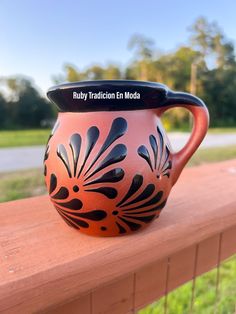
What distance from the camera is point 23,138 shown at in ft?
22.1

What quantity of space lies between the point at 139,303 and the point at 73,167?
0.25m

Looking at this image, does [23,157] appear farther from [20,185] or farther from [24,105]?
[24,105]

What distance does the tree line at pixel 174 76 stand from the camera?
20.5ft

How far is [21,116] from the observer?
25.5 ft

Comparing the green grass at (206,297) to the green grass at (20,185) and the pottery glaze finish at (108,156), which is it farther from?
the green grass at (20,185)

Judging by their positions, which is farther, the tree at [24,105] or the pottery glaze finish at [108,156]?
the tree at [24,105]

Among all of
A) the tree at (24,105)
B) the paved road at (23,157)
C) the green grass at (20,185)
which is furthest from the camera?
the tree at (24,105)

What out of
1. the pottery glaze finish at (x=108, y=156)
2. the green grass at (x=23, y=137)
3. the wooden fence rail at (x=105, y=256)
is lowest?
the green grass at (x=23, y=137)

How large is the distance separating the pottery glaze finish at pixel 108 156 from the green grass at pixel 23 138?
17.8 ft

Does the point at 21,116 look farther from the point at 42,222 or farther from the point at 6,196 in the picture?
the point at 42,222

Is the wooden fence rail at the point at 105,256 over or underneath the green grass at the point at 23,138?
over

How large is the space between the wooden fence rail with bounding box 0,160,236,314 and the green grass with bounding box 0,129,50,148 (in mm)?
5310

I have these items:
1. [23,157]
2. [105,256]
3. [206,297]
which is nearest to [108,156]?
[105,256]

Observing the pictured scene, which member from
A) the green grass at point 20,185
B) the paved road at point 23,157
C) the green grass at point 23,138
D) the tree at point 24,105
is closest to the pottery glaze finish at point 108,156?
the green grass at point 20,185
